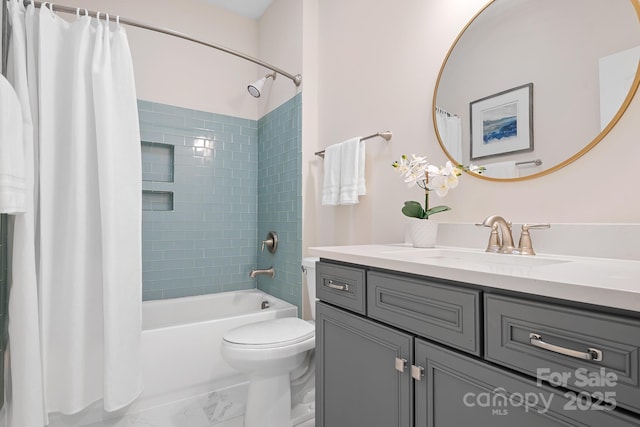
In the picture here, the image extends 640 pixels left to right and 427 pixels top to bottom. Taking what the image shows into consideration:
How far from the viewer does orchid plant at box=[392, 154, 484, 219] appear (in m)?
1.24

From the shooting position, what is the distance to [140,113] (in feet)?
Answer: 7.70

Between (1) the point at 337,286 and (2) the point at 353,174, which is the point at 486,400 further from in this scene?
(2) the point at 353,174

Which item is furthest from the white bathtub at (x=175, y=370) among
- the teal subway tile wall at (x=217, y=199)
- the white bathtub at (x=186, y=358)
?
the teal subway tile wall at (x=217, y=199)

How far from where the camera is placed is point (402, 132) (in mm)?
1594

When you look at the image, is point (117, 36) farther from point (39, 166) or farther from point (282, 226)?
point (282, 226)

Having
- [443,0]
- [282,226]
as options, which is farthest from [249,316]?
[443,0]

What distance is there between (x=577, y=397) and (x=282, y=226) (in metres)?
1.99

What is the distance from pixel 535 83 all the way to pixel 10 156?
6.00 feet

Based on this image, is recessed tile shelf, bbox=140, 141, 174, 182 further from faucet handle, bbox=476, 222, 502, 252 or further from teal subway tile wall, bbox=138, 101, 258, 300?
faucet handle, bbox=476, 222, 502, 252

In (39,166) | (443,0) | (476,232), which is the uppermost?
(443,0)

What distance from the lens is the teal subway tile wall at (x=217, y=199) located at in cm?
234

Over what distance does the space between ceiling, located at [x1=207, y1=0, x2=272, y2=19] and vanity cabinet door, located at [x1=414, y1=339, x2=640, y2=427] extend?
9.13 feet

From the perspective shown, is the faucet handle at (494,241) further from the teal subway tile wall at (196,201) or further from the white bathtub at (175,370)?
the teal subway tile wall at (196,201)

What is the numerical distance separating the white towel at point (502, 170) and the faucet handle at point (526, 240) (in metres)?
0.21
